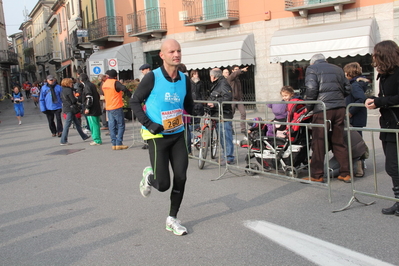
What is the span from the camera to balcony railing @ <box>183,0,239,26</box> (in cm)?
2034

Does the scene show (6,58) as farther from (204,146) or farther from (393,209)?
(393,209)

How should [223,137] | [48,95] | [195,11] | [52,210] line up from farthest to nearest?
[195,11], [48,95], [223,137], [52,210]

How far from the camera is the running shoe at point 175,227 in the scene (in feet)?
14.9

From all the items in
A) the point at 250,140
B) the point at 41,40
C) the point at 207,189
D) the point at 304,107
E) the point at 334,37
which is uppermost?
the point at 41,40

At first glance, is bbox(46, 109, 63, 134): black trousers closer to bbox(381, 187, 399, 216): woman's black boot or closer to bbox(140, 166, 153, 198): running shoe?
bbox(140, 166, 153, 198): running shoe

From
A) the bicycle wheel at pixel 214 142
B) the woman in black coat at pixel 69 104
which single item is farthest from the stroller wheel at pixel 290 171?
the woman in black coat at pixel 69 104

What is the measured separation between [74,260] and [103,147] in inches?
293

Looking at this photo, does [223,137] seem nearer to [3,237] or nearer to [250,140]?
[250,140]

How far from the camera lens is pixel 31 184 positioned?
7.44m

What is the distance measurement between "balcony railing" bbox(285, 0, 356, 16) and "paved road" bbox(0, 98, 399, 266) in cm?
1050

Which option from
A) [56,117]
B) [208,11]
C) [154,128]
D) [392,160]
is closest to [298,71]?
[208,11]

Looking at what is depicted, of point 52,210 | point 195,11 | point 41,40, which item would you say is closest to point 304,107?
point 52,210

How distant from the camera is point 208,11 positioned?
21.2 m

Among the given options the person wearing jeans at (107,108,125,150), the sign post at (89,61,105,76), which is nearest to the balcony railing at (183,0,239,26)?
the sign post at (89,61,105,76)
